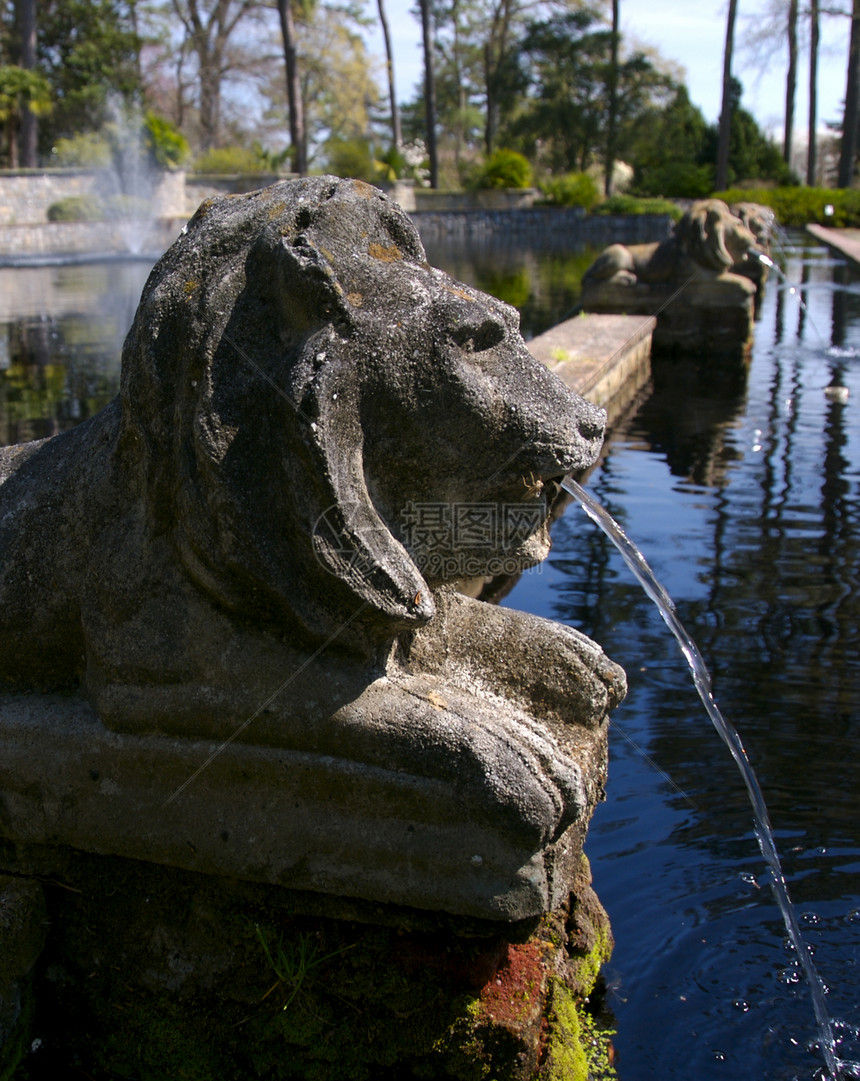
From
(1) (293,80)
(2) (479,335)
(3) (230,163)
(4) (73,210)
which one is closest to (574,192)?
(1) (293,80)

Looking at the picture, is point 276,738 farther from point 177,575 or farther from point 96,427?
point 96,427

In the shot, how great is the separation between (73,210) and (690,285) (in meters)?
24.1

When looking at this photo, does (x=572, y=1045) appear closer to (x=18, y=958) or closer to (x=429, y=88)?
(x=18, y=958)

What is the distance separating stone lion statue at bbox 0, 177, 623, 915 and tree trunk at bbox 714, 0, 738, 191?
3665 centimetres

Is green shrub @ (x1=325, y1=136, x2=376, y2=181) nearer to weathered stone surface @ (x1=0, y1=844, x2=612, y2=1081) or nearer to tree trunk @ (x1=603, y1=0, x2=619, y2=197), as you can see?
tree trunk @ (x1=603, y1=0, x2=619, y2=197)

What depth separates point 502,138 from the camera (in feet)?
157

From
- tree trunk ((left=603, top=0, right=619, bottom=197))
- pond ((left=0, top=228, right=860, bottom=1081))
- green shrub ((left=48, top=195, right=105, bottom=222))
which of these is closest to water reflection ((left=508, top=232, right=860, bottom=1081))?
pond ((left=0, top=228, right=860, bottom=1081))

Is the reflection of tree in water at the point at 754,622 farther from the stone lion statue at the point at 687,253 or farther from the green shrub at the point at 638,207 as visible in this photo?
the green shrub at the point at 638,207

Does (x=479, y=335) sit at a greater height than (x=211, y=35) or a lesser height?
lesser

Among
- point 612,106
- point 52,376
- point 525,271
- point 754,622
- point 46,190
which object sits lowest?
point 754,622

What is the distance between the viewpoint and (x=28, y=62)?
32.5 m

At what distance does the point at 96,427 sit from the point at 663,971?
1.95m

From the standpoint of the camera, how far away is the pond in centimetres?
260

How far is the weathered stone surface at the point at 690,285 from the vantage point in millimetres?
11219
